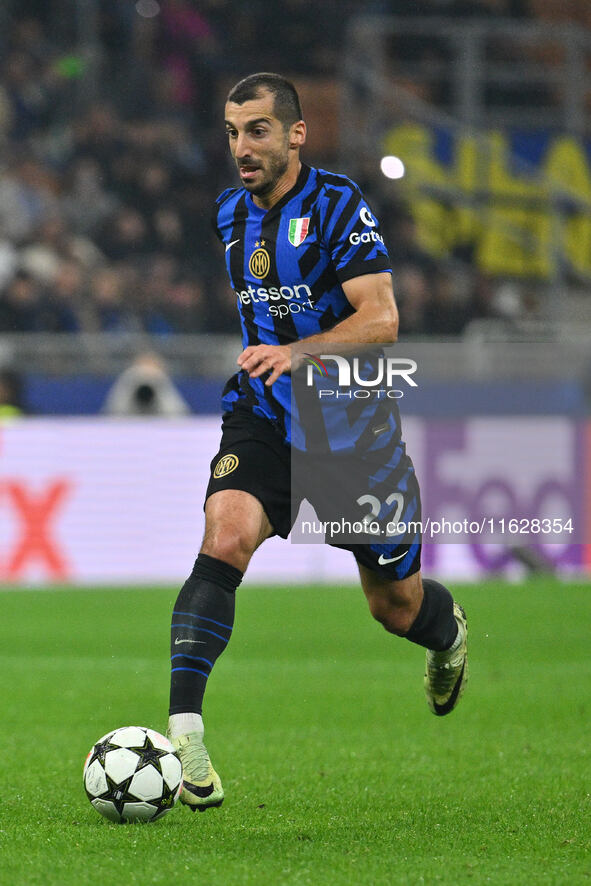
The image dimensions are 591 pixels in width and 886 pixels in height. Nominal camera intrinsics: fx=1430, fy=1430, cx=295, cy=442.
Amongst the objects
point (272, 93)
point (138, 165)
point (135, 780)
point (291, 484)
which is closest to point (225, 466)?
point (291, 484)

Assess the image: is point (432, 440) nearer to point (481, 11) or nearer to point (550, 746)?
point (550, 746)

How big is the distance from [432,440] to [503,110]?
6.74m

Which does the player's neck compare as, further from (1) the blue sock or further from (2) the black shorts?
(1) the blue sock

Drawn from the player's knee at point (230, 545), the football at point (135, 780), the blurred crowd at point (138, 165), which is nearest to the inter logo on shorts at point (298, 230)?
the player's knee at point (230, 545)

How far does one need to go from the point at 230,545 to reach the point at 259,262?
92cm

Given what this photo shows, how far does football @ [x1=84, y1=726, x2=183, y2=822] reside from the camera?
3766 millimetres

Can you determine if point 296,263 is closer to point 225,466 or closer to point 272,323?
point 272,323

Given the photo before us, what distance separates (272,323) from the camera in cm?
449

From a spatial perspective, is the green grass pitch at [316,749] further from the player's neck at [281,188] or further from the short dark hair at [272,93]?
the short dark hair at [272,93]

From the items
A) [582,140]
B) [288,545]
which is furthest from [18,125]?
[582,140]

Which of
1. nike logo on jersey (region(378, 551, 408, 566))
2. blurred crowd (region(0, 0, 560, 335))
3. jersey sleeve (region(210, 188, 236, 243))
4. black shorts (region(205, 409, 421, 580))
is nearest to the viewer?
black shorts (region(205, 409, 421, 580))

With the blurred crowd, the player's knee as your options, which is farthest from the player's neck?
the blurred crowd

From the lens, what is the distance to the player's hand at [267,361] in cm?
408

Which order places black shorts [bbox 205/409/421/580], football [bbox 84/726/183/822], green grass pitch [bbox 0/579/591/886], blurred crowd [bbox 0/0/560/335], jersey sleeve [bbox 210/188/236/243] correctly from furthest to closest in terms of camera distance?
1. blurred crowd [bbox 0/0/560/335]
2. jersey sleeve [bbox 210/188/236/243]
3. black shorts [bbox 205/409/421/580]
4. football [bbox 84/726/183/822]
5. green grass pitch [bbox 0/579/591/886]
